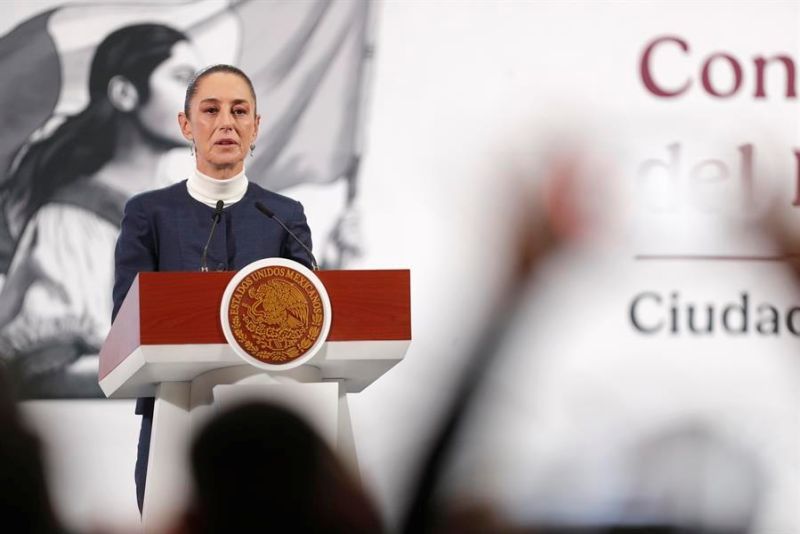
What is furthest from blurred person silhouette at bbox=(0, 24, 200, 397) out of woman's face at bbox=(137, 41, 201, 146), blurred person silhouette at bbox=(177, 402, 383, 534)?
blurred person silhouette at bbox=(177, 402, 383, 534)

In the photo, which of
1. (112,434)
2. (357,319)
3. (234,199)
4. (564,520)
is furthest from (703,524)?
(112,434)

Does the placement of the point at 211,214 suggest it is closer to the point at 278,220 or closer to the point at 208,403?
the point at 278,220

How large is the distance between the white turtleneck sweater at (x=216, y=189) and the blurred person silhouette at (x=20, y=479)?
1.58 metres

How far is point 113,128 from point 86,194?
220 mm

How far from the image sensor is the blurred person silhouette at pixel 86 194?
3803 millimetres

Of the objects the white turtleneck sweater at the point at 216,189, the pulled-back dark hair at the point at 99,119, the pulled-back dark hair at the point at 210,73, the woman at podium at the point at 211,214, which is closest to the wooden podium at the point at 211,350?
the woman at podium at the point at 211,214

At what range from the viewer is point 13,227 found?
12.6 ft

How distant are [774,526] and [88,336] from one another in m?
2.18

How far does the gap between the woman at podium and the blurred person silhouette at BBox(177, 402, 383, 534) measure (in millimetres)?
1494

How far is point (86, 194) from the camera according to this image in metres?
3.86

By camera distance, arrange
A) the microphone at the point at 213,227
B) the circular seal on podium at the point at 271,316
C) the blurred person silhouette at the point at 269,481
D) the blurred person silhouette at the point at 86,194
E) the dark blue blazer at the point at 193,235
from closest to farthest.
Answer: the blurred person silhouette at the point at 269,481 < the circular seal on podium at the point at 271,316 < the microphone at the point at 213,227 < the dark blue blazer at the point at 193,235 < the blurred person silhouette at the point at 86,194

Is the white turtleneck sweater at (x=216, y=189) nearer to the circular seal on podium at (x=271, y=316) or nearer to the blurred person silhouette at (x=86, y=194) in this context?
the circular seal on podium at (x=271, y=316)

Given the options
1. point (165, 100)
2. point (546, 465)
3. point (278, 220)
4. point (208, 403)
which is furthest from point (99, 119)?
point (546, 465)

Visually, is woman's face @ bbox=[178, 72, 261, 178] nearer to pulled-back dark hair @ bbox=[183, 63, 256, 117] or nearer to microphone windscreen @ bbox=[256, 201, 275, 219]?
pulled-back dark hair @ bbox=[183, 63, 256, 117]
